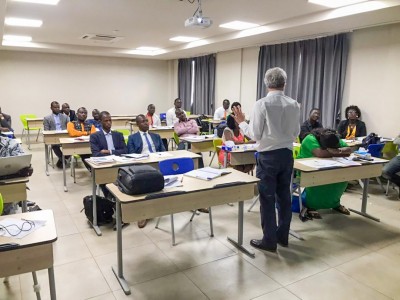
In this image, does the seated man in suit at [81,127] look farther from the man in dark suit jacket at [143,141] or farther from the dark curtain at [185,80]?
the dark curtain at [185,80]

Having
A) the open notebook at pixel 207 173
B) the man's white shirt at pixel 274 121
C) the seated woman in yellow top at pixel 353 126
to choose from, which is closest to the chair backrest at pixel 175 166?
the open notebook at pixel 207 173

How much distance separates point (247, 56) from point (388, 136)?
14.2 feet

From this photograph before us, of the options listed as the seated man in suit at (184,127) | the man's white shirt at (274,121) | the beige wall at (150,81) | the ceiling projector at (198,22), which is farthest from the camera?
the seated man in suit at (184,127)

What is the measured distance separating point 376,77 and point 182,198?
200 inches

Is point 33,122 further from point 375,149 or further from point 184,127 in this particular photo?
point 375,149

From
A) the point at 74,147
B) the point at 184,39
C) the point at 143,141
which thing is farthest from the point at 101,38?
the point at 143,141

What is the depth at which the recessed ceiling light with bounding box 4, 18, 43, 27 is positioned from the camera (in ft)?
20.4

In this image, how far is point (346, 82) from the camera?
21.2ft

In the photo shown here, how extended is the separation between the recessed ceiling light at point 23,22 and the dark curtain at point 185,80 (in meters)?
5.62

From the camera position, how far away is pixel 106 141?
4.45 m

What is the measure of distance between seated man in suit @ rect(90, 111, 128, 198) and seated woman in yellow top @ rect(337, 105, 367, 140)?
4.04 metres

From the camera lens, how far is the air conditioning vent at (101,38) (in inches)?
308

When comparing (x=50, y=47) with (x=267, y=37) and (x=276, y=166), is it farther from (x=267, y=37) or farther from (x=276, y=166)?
(x=276, y=166)

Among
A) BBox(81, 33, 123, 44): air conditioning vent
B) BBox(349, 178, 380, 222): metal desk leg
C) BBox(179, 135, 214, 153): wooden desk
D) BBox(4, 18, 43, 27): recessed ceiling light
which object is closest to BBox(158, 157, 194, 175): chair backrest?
BBox(179, 135, 214, 153): wooden desk
